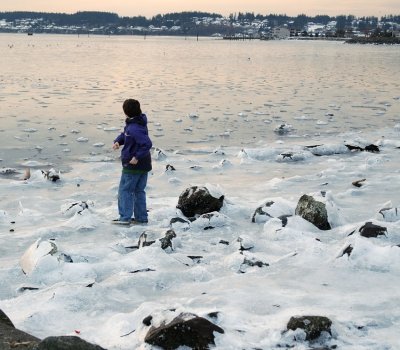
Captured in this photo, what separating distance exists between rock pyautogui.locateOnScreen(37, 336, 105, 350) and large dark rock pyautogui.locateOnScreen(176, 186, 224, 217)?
→ 13.5 feet

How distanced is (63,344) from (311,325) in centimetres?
177

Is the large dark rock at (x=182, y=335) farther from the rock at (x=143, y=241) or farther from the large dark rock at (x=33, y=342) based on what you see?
the rock at (x=143, y=241)

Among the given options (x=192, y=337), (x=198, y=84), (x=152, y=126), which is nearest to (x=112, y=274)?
(x=192, y=337)

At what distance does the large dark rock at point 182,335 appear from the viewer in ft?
12.0

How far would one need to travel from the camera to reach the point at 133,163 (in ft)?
22.5

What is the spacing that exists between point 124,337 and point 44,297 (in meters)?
1.03

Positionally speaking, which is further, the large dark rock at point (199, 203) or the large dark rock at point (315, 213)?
the large dark rock at point (199, 203)

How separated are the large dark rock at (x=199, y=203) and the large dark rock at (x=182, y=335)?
11.6ft

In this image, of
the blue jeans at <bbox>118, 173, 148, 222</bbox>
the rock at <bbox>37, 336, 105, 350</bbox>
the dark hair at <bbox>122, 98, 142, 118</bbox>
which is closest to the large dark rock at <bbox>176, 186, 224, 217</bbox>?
the blue jeans at <bbox>118, 173, 148, 222</bbox>

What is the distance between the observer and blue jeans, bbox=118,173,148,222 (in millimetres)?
7078

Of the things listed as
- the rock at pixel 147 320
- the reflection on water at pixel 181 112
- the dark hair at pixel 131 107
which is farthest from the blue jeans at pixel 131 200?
the reflection on water at pixel 181 112

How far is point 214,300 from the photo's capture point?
450 centimetres

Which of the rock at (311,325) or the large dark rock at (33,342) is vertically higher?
the large dark rock at (33,342)

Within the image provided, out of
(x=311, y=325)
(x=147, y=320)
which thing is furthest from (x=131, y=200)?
(x=311, y=325)
